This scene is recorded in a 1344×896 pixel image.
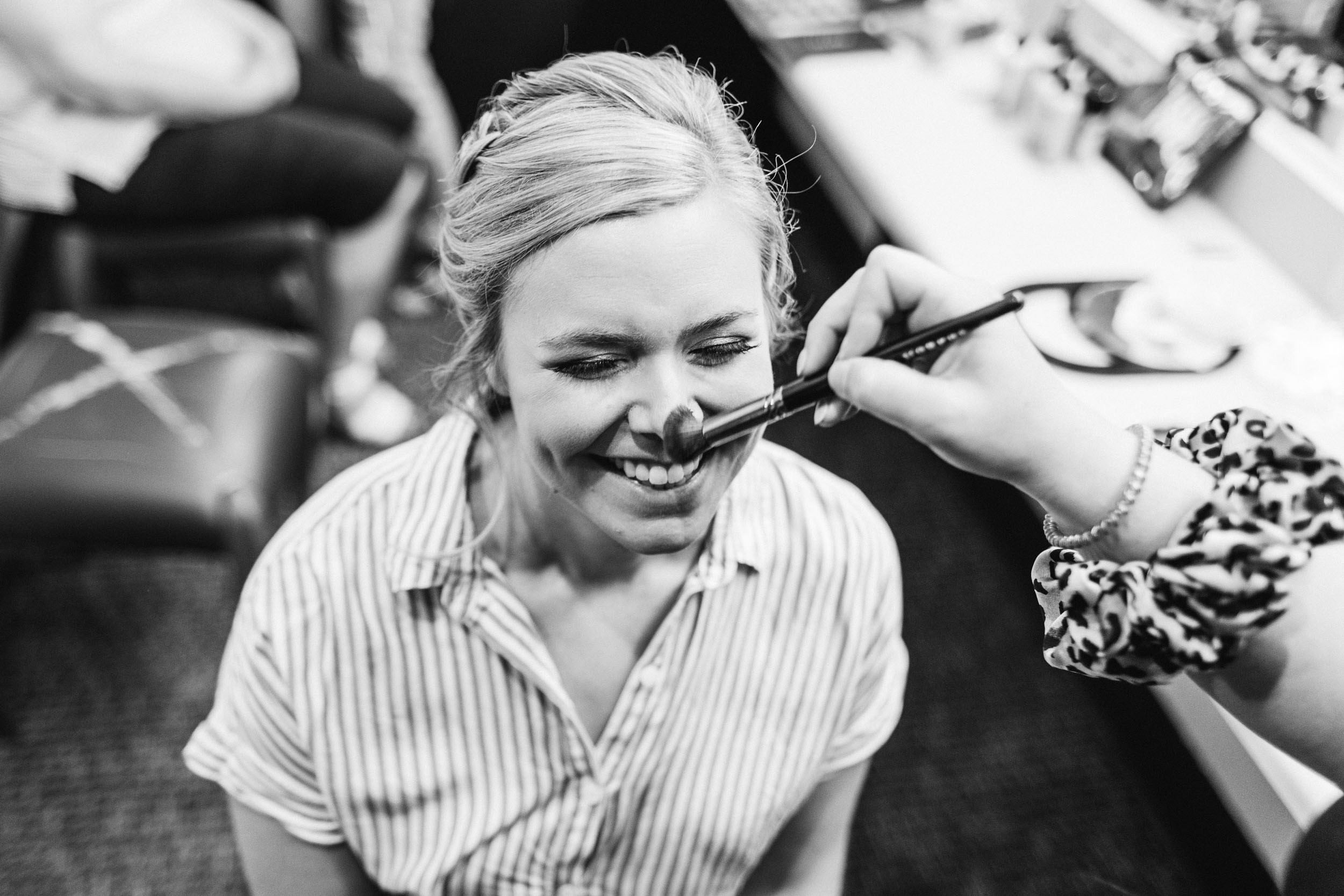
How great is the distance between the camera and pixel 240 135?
84.0 inches

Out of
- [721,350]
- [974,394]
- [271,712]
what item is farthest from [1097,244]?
[271,712]

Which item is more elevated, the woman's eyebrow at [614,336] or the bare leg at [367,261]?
the woman's eyebrow at [614,336]

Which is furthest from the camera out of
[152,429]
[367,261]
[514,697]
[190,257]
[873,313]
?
[367,261]

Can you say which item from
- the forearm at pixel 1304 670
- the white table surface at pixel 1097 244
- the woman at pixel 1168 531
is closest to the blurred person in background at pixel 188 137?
the white table surface at pixel 1097 244

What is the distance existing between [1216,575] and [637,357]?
18.0 inches

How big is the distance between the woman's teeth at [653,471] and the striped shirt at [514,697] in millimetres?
156

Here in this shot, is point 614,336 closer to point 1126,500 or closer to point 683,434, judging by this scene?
point 683,434

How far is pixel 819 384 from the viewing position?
2.55ft

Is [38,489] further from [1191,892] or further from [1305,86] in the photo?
[1305,86]

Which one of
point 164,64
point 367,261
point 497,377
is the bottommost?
point 367,261

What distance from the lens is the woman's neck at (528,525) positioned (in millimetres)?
1018

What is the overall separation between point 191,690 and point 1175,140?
7.16 feet

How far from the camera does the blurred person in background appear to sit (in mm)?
1941

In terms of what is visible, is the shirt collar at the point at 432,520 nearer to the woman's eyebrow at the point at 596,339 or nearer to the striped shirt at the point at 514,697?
the striped shirt at the point at 514,697
